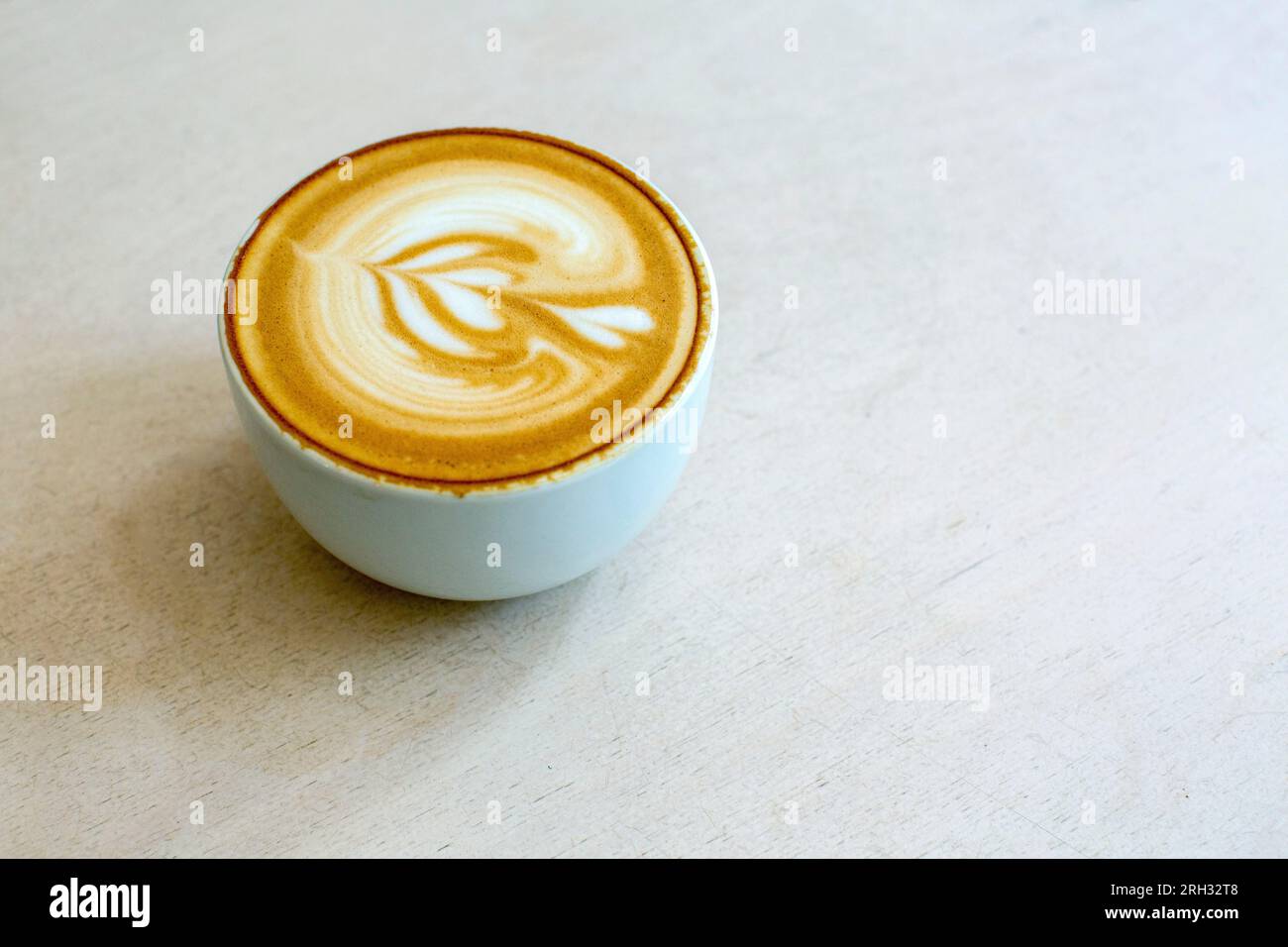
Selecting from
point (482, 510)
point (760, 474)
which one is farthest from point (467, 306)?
point (760, 474)

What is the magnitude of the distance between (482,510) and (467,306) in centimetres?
28

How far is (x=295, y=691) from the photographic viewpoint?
5.08ft

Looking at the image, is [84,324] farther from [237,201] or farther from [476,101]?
[476,101]

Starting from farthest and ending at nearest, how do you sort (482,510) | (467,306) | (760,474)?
(760,474)
(467,306)
(482,510)

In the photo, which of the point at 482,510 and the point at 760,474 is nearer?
the point at 482,510

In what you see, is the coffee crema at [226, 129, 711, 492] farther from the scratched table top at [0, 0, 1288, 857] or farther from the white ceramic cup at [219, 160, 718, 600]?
the scratched table top at [0, 0, 1288, 857]

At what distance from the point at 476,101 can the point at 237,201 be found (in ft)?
1.53

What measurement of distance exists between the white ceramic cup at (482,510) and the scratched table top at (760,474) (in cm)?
19

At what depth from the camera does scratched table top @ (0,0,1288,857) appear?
149 centimetres

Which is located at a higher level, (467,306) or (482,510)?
(467,306)

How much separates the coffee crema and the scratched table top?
37 cm

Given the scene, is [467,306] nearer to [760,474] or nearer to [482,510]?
[482,510]

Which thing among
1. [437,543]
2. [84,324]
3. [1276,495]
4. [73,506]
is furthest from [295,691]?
[1276,495]

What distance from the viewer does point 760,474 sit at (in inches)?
70.8
